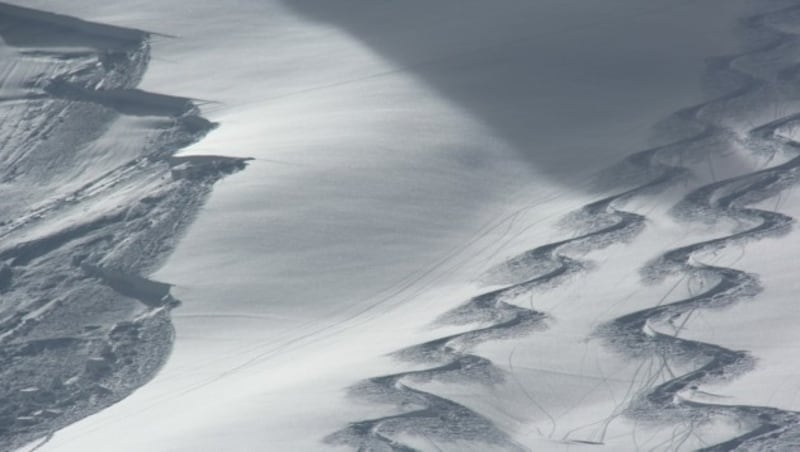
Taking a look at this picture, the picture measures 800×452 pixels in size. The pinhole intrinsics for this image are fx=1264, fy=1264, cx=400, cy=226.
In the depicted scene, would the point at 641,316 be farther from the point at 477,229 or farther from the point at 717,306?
the point at 477,229

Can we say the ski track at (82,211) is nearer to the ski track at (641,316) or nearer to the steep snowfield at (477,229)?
the steep snowfield at (477,229)

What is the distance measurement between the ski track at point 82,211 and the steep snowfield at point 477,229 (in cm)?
8

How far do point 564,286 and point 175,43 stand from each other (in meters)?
2.66

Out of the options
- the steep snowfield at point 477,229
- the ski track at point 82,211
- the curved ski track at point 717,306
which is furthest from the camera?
the ski track at point 82,211

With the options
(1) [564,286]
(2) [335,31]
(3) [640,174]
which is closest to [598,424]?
(1) [564,286]

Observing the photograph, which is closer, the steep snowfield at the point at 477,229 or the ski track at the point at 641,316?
the ski track at the point at 641,316

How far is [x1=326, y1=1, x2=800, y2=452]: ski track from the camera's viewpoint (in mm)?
3150

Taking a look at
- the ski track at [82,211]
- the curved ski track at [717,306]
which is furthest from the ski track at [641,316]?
the ski track at [82,211]

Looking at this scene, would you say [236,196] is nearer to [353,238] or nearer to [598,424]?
[353,238]

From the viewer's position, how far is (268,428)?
10.4 feet

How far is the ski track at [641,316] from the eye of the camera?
10.3 ft

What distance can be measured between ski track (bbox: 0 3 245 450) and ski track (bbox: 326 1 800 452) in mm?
814

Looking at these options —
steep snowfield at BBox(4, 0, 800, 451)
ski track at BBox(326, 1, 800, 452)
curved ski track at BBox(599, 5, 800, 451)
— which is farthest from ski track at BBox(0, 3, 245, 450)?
curved ski track at BBox(599, 5, 800, 451)

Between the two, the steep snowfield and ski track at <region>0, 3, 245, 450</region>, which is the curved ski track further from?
ski track at <region>0, 3, 245, 450</region>
